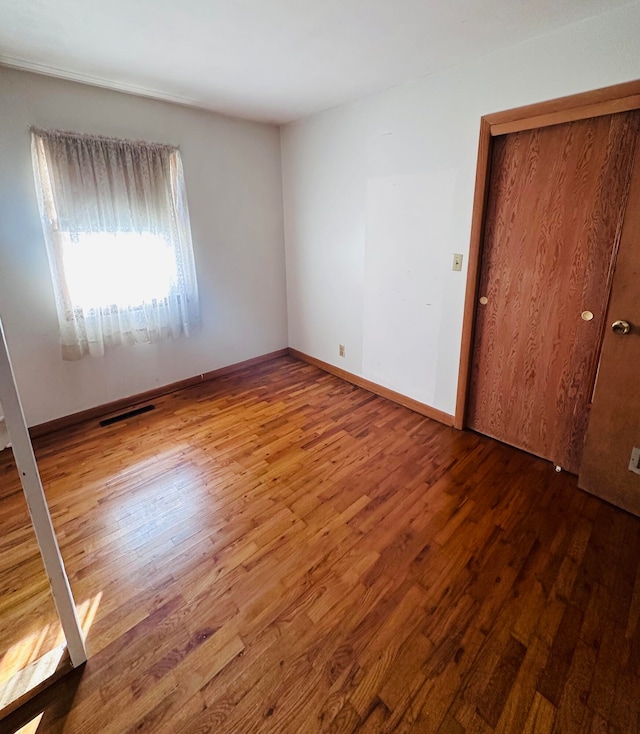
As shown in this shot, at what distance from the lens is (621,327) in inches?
70.4

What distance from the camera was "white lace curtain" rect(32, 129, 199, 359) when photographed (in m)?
2.43

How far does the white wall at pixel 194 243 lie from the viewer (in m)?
2.33

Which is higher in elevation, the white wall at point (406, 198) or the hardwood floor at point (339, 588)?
the white wall at point (406, 198)

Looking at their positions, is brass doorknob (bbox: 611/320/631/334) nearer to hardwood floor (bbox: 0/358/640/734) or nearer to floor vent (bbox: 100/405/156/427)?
hardwood floor (bbox: 0/358/640/734)

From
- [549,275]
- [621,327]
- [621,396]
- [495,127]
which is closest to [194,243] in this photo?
[495,127]

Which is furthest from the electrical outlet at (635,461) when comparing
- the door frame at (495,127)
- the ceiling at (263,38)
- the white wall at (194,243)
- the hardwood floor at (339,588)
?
the white wall at (194,243)

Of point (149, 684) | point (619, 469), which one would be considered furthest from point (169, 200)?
point (619, 469)

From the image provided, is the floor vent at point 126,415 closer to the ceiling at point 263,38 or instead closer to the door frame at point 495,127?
the ceiling at point 263,38

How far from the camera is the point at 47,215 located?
2.40m

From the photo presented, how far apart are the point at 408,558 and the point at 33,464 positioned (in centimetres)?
151

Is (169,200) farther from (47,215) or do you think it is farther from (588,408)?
(588,408)

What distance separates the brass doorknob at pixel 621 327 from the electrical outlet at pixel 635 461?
606 mm

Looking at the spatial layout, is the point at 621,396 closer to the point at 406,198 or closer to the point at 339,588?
the point at 339,588

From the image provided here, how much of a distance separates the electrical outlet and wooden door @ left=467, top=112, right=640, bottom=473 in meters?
0.29
